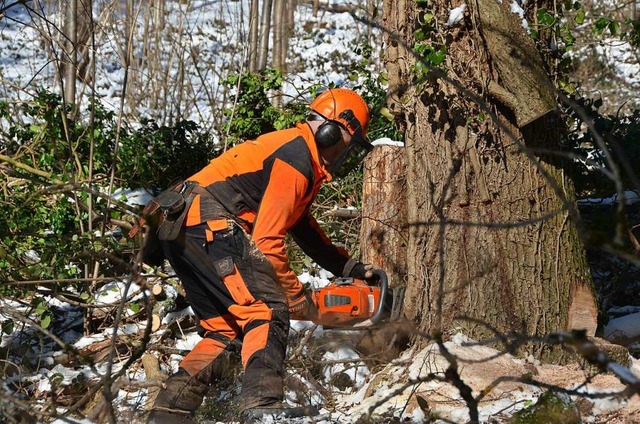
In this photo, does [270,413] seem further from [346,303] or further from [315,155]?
[315,155]

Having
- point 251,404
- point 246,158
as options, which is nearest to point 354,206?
point 246,158

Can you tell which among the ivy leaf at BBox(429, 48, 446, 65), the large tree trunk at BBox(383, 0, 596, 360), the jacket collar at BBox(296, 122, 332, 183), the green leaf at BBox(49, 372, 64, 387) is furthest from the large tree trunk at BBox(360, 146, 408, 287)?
the green leaf at BBox(49, 372, 64, 387)

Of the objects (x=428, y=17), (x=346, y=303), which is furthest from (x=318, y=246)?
(x=428, y=17)

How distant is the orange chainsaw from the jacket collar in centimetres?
65

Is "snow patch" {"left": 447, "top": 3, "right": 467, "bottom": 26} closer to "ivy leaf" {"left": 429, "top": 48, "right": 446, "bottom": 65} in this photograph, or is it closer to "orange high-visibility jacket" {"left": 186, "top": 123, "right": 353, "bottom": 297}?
"ivy leaf" {"left": 429, "top": 48, "right": 446, "bottom": 65}

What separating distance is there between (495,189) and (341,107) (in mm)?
960

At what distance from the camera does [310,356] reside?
180 inches

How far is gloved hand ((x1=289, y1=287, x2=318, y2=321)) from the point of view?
410 cm

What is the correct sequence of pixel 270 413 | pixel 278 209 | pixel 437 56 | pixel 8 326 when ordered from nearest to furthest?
pixel 270 413, pixel 278 209, pixel 437 56, pixel 8 326

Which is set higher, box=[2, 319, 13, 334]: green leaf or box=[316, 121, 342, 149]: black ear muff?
box=[316, 121, 342, 149]: black ear muff

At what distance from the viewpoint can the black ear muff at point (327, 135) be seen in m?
4.08

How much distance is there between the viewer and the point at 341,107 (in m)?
4.20

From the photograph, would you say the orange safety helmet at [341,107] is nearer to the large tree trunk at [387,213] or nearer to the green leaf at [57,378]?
the large tree trunk at [387,213]

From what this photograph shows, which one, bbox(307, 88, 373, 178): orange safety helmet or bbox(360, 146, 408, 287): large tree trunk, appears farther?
bbox(360, 146, 408, 287): large tree trunk
